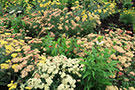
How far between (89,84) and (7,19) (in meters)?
3.42

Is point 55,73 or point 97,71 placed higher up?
point 55,73

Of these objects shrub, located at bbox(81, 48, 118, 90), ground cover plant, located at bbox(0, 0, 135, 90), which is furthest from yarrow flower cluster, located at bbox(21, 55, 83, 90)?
shrub, located at bbox(81, 48, 118, 90)

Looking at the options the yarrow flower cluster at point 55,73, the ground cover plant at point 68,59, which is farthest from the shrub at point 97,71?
the yarrow flower cluster at point 55,73

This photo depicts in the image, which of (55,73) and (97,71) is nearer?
(55,73)

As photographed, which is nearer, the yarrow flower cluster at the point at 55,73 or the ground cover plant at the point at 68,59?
the yarrow flower cluster at the point at 55,73

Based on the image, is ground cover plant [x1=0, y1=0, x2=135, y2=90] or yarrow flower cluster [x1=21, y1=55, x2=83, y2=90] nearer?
yarrow flower cluster [x1=21, y1=55, x2=83, y2=90]

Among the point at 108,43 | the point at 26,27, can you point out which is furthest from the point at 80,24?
the point at 26,27

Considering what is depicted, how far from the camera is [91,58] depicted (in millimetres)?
1978

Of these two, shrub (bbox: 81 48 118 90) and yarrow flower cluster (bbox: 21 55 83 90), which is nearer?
yarrow flower cluster (bbox: 21 55 83 90)

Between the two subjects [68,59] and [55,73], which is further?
[68,59]

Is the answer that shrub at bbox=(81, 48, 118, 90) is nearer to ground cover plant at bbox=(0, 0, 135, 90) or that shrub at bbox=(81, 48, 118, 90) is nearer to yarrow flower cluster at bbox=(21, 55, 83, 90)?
ground cover plant at bbox=(0, 0, 135, 90)

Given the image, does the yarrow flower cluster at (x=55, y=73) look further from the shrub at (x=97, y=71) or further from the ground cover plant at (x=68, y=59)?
the shrub at (x=97, y=71)

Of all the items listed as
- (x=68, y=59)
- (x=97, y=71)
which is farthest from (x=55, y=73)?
(x=97, y=71)

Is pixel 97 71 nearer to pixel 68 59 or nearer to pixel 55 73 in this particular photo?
pixel 68 59
